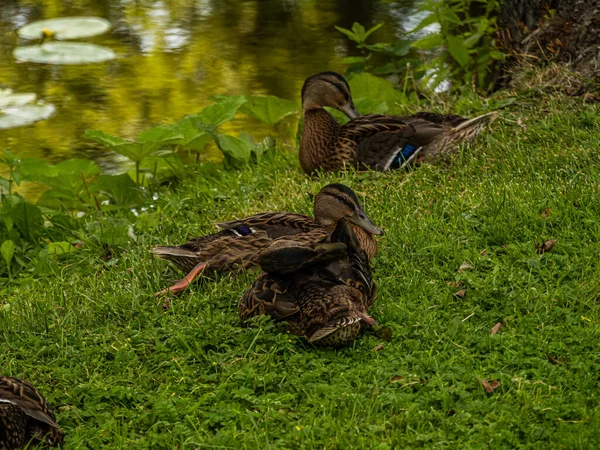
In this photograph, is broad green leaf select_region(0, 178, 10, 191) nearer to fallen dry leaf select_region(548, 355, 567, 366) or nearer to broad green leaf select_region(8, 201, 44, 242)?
broad green leaf select_region(8, 201, 44, 242)

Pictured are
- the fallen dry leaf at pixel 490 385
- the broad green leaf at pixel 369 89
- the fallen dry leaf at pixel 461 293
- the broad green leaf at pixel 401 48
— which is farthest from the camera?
the broad green leaf at pixel 401 48

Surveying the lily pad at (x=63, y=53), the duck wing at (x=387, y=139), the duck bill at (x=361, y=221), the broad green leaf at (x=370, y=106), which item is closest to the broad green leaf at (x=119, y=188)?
the duck wing at (x=387, y=139)

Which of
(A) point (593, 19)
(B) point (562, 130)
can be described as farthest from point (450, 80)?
(B) point (562, 130)

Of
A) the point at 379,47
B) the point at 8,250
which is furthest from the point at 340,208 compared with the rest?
the point at 379,47

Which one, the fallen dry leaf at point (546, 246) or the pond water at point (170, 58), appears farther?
the pond water at point (170, 58)

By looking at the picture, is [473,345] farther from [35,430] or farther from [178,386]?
[35,430]

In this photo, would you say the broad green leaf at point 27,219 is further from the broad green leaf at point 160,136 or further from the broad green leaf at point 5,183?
the broad green leaf at point 160,136

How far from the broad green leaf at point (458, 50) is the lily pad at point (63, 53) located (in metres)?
4.03

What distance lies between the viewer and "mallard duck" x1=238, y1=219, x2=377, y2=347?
4.29m

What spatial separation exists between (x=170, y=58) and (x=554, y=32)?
4.40 meters

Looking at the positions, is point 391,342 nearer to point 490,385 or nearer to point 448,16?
point 490,385

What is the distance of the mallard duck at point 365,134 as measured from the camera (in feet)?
21.8

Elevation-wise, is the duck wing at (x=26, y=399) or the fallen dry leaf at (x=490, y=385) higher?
the duck wing at (x=26, y=399)

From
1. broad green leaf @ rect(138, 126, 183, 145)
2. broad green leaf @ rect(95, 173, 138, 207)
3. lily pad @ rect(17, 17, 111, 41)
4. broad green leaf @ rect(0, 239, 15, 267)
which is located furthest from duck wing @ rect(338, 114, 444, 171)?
lily pad @ rect(17, 17, 111, 41)
